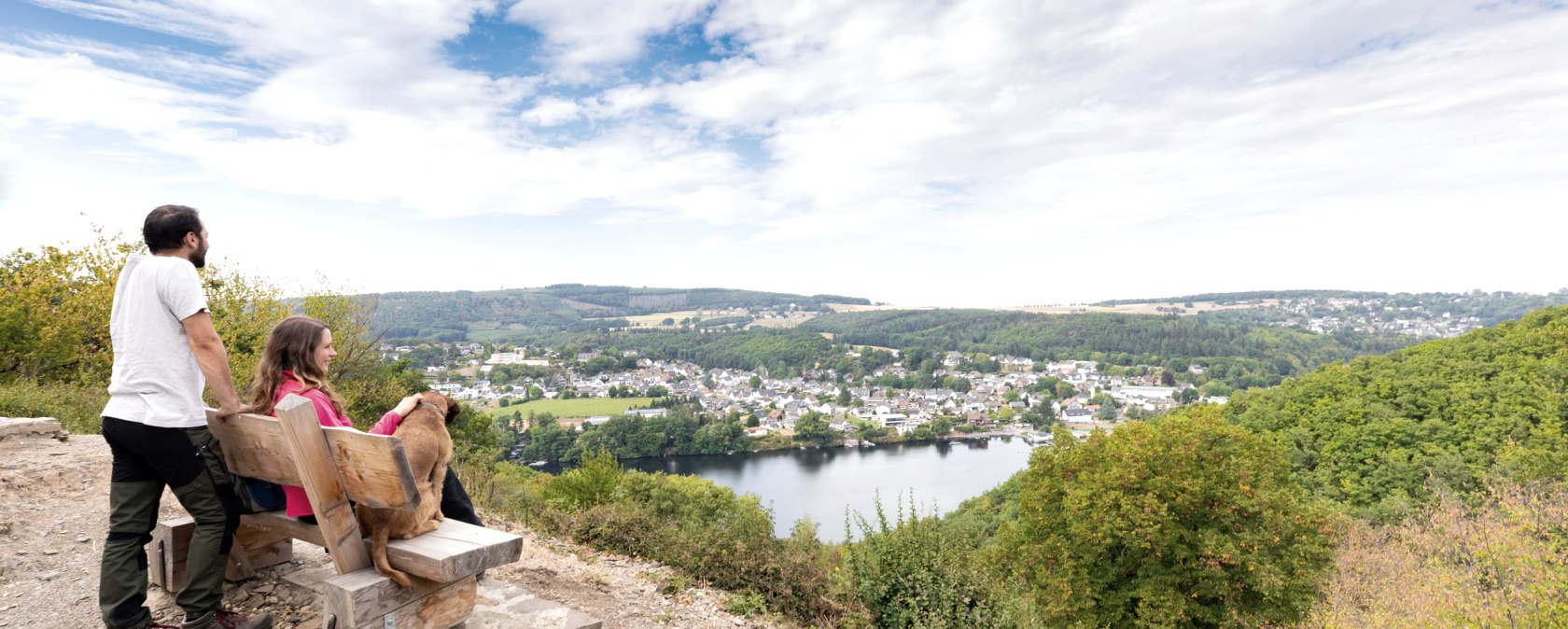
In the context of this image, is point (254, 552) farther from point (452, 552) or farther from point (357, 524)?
point (452, 552)

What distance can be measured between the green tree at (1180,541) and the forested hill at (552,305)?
78.1 meters

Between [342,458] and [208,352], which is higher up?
[208,352]

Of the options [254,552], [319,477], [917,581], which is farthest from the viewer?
[917,581]

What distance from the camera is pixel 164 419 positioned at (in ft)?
8.03

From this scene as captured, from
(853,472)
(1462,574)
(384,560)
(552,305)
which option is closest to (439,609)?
(384,560)

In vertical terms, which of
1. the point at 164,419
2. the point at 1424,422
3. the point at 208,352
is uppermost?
the point at 208,352

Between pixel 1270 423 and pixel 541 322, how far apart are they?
118 meters

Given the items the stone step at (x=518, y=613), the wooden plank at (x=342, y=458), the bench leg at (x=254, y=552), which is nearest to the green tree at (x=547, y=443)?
the bench leg at (x=254, y=552)

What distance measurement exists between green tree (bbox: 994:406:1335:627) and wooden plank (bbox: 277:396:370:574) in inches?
450

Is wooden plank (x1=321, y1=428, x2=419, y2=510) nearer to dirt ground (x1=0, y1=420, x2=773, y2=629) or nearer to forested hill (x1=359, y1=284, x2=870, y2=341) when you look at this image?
dirt ground (x1=0, y1=420, x2=773, y2=629)

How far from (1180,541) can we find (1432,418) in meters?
23.8

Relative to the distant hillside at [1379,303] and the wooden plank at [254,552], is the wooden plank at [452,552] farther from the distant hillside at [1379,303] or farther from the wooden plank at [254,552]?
the distant hillside at [1379,303]

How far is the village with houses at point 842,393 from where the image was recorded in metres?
68.9

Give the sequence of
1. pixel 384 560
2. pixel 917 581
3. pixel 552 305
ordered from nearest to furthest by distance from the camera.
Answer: pixel 384 560 < pixel 917 581 < pixel 552 305
